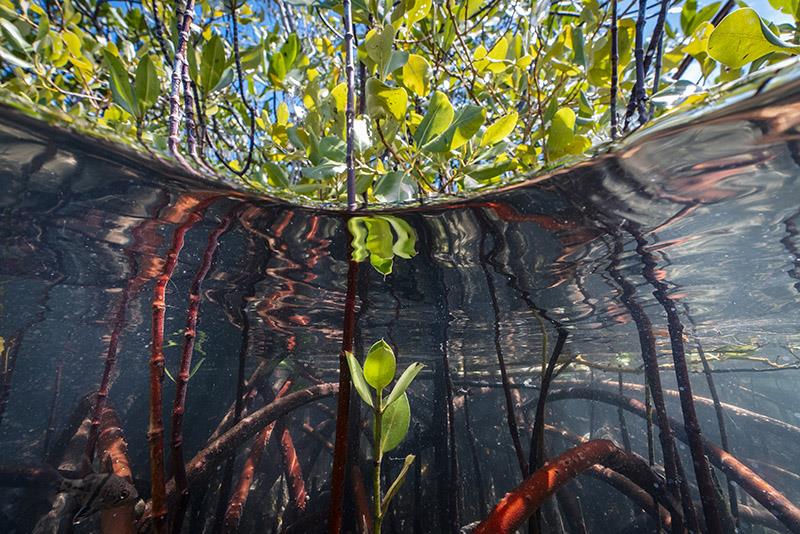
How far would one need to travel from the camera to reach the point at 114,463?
3.47 m

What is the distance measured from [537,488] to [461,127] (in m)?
2.74

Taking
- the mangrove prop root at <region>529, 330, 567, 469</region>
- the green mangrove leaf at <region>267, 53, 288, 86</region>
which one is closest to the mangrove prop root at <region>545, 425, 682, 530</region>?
the mangrove prop root at <region>529, 330, 567, 469</region>

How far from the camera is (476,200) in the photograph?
2.81 meters

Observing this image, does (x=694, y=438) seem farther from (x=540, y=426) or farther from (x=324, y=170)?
(x=324, y=170)

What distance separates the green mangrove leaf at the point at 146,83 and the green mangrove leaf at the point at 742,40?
2.40 m

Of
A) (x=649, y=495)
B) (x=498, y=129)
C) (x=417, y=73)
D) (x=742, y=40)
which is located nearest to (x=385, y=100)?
(x=417, y=73)

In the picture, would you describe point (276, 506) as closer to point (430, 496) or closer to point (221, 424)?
point (221, 424)

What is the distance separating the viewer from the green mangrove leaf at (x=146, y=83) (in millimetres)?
1757

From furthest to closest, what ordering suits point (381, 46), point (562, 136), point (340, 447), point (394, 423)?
point (562, 136) < point (381, 46) < point (340, 447) < point (394, 423)

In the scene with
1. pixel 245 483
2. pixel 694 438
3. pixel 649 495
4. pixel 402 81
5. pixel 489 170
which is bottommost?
pixel 649 495

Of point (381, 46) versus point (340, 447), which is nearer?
point (340, 447)

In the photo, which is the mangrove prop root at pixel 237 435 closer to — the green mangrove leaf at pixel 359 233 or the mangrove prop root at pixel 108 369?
the mangrove prop root at pixel 108 369

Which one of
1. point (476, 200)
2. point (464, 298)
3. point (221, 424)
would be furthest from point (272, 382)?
point (476, 200)

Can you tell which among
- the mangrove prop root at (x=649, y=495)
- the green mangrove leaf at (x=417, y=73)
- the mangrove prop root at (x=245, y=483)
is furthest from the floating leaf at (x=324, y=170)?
the mangrove prop root at (x=649, y=495)
